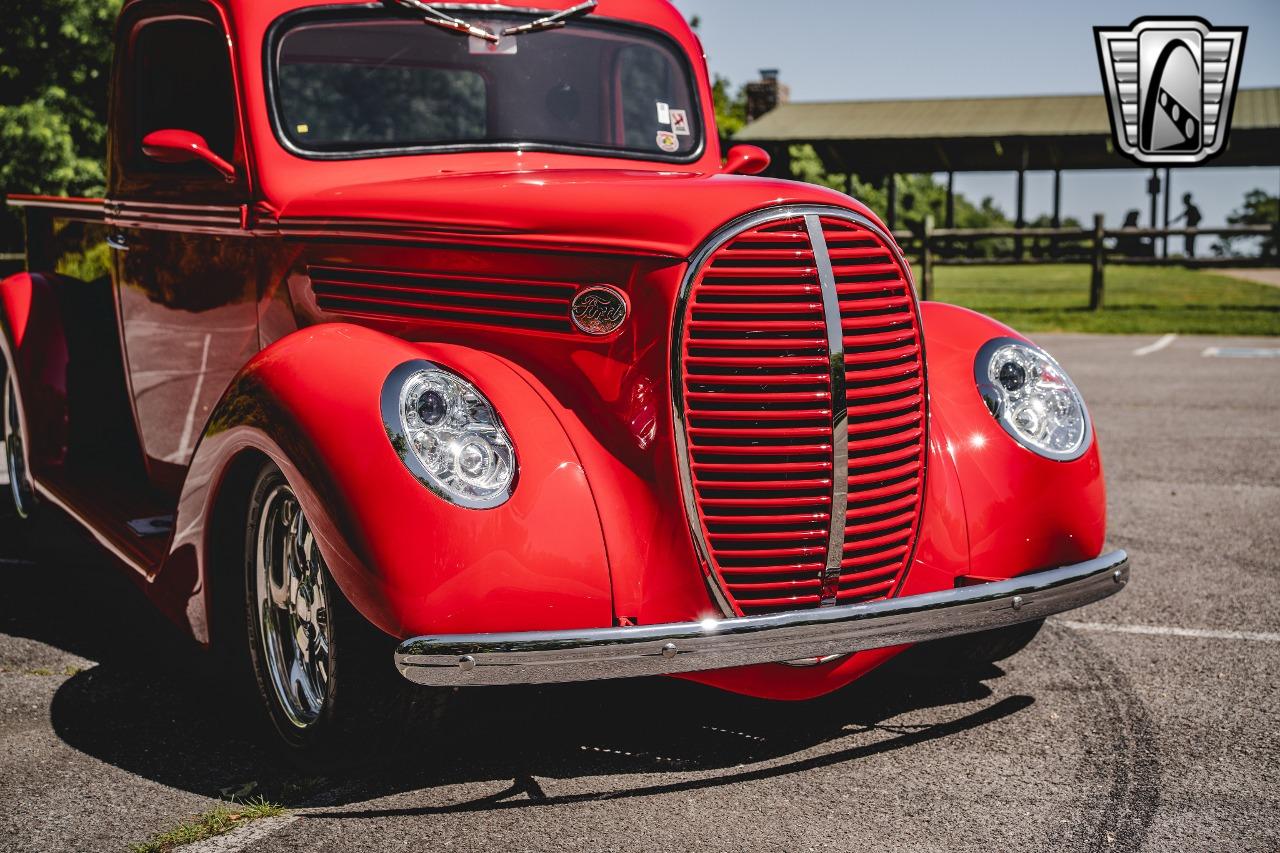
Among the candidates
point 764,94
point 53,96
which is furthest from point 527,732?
point 764,94

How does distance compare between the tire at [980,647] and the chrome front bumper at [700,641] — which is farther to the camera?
the tire at [980,647]

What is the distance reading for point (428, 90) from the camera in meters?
4.27

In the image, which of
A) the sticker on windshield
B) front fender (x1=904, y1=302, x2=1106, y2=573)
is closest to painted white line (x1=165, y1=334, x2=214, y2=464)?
the sticker on windshield

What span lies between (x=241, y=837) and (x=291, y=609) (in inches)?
24.8

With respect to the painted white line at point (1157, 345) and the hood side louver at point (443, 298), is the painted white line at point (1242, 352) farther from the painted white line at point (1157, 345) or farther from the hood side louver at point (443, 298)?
the hood side louver at point (443, 298)

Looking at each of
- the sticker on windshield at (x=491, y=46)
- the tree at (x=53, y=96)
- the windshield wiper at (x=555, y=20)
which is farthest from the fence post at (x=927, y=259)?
the sticker on windshield at (x=491, y=46)

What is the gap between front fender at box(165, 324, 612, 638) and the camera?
2879 millimetres

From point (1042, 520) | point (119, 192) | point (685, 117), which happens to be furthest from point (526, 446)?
point (119, 192)

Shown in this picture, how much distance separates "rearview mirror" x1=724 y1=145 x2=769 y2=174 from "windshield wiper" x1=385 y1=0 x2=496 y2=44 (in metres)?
1.08

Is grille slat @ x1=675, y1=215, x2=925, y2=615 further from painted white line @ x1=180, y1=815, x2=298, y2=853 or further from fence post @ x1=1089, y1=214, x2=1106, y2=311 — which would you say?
Answer: fence post @ x1=1089, y1=214, x2=1106, y2=311

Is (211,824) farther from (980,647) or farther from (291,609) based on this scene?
(980,647)

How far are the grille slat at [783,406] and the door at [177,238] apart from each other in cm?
157

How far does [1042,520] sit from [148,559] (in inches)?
98.5

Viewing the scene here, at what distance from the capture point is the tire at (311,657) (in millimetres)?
3078
